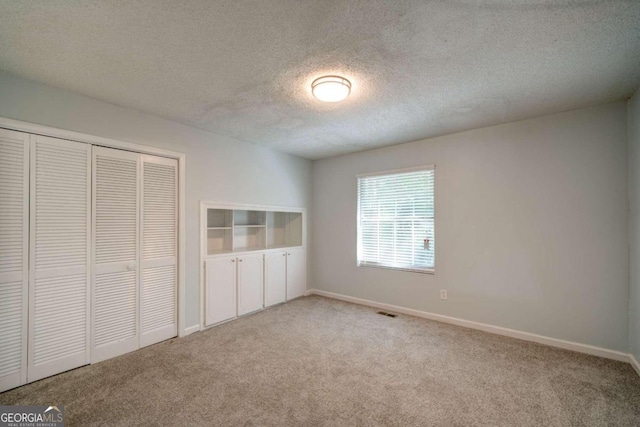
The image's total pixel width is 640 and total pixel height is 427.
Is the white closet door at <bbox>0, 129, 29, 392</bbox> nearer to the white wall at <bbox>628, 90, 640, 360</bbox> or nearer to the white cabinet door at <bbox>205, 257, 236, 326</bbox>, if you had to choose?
the white cabinet door at <bbox>205, 257, 236, 326</bbox>

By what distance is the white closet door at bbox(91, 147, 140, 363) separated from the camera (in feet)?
8.92

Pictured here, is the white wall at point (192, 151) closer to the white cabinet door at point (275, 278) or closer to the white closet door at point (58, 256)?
the white closet door at point (58, 256)

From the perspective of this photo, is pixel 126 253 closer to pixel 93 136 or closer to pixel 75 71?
pixel 93 136

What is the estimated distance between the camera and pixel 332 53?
6.43ft

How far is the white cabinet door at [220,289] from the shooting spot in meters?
3.57

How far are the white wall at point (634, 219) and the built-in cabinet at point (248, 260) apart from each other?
13.1 feet

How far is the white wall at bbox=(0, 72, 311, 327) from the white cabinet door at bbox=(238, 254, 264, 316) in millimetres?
633

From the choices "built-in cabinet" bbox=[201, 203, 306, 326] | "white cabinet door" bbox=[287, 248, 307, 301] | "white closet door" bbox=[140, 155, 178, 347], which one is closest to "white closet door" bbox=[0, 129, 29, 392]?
"white closet door" bbox=[140, 155, 178, 347]

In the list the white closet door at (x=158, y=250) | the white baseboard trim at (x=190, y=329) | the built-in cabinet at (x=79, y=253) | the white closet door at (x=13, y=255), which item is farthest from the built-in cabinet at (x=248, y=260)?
the white closet door at (x=13, y=255)

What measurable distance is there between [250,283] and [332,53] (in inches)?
126

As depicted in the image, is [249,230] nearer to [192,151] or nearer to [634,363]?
[192,151]

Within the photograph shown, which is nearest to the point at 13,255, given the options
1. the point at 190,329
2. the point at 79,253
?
the point at 79,253

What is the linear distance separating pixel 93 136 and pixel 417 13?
295cm

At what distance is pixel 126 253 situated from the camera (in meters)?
2.91
